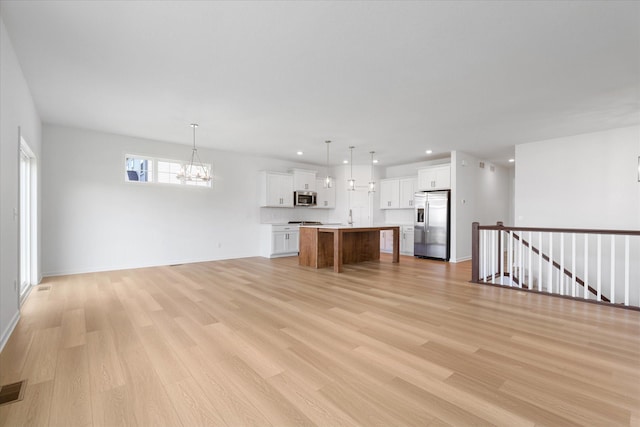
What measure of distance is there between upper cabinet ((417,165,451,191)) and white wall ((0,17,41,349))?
7748 millimetres

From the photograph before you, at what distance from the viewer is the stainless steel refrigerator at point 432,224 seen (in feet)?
24.0

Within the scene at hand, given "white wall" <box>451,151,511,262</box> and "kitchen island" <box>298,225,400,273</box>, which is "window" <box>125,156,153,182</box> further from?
"white wall" <box>451,151,511,262</box>

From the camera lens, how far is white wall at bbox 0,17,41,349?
254 cm

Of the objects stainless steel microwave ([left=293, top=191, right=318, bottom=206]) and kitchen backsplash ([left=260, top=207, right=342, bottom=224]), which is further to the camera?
stainless steel microwave ([left=293, top=191, right=318, bottom=206])

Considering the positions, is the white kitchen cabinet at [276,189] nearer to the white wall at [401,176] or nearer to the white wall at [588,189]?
the white wall at [401,176]

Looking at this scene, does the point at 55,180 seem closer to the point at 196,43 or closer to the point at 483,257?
the point at 196,43

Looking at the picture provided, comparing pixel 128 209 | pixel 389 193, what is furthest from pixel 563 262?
pixel 128 209

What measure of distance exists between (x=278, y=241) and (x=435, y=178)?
14.7 feet

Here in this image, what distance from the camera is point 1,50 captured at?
2406 millimetres

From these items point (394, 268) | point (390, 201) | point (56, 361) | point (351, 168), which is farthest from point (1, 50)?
point (390, 201)

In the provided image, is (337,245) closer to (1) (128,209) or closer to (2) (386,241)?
(2) (386,241)

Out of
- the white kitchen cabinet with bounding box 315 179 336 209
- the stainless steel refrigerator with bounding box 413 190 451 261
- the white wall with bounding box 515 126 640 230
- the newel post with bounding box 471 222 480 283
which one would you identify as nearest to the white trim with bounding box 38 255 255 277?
the white kitchen cabinet with bounding box 315 179 336 209

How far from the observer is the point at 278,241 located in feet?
25.3

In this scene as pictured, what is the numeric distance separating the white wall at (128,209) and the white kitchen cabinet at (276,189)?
0.94 ft
